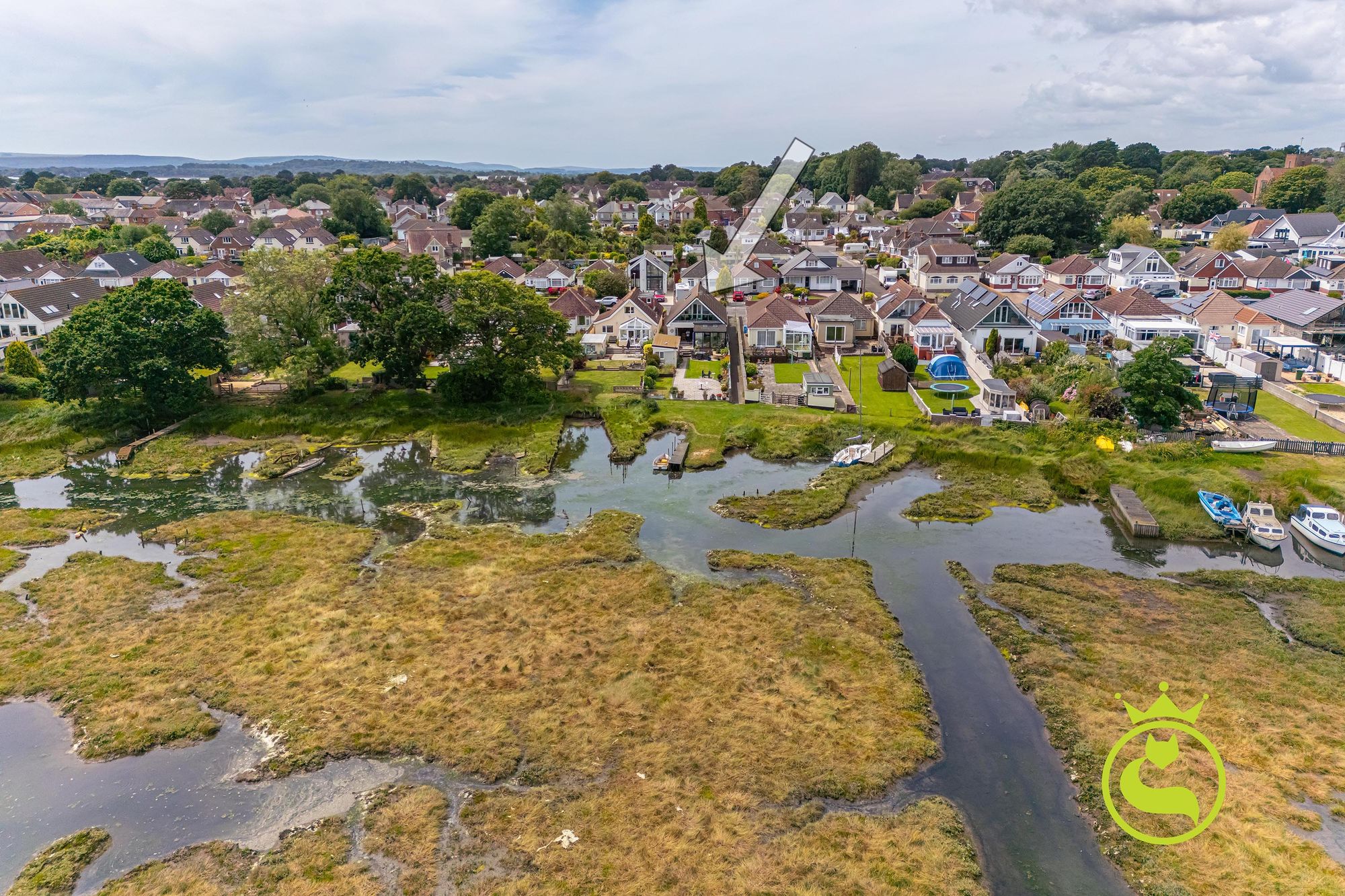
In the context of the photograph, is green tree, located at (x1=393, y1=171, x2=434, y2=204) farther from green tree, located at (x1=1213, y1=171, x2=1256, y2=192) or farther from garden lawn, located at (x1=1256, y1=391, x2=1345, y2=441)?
garden lawn, located at (x1=1256, y1=391, x2=1345, y2=441)

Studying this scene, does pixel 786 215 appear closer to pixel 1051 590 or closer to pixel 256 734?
pixel 1051 590

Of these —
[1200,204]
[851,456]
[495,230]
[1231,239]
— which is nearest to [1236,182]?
[1200,204]

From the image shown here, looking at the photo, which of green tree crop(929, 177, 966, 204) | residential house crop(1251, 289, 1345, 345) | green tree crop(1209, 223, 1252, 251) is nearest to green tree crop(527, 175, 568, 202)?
green tree crop(929, 177, 966, 204)

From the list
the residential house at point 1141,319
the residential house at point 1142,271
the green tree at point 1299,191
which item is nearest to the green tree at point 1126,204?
the green tree at point 1299,191

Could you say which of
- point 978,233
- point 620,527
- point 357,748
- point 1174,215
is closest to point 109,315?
point 620,527

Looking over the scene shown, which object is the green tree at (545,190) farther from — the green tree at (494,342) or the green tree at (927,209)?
the green tree at (494,342)

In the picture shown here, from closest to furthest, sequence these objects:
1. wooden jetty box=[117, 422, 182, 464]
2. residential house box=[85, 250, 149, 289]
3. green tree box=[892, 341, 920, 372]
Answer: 1. wooden jetty box=[117, 422, 182, 464]
2. green tree box=[892, 341, 920, 372]
3. residential house box=[85, 250, 149, 289]

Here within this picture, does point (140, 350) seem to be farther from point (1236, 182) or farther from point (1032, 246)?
point (1236, 182)
